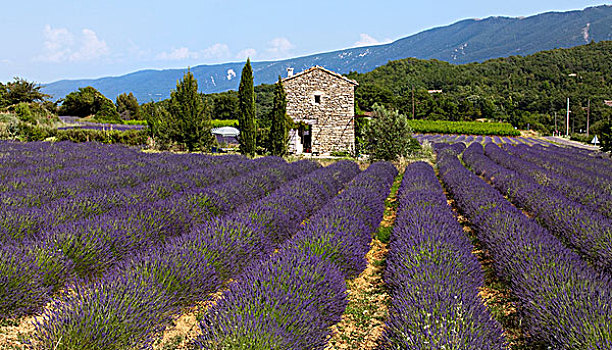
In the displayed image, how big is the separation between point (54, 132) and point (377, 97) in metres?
40.5

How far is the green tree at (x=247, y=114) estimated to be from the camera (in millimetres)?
15695

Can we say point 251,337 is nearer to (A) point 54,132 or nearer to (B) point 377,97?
(A) point 54,132

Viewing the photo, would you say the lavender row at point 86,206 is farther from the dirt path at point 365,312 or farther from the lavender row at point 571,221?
the lavender row at point 571,221

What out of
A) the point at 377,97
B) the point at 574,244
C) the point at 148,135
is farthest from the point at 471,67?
the point at 574,244

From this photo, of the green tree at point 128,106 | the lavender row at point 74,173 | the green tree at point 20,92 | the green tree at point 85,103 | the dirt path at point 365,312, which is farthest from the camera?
the green tree at point 128,106

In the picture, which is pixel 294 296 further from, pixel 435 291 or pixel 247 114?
pixel 247 114

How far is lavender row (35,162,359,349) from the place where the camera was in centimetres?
233

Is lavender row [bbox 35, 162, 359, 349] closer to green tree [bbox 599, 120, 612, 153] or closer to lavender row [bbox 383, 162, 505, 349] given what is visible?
lavender row [bbox 383, 162, 505, 349]

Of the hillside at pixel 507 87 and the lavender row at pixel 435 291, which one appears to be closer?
the lavender row at pixel 435 291

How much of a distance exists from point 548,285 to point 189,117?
14.4 meters

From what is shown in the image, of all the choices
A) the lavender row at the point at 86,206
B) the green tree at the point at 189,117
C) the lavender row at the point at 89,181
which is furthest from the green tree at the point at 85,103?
the lavender row at the point at 86,206

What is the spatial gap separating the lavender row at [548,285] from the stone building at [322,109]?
16.7 meters

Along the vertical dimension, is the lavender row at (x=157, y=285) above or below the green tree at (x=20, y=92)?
below

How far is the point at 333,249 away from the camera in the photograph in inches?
153
